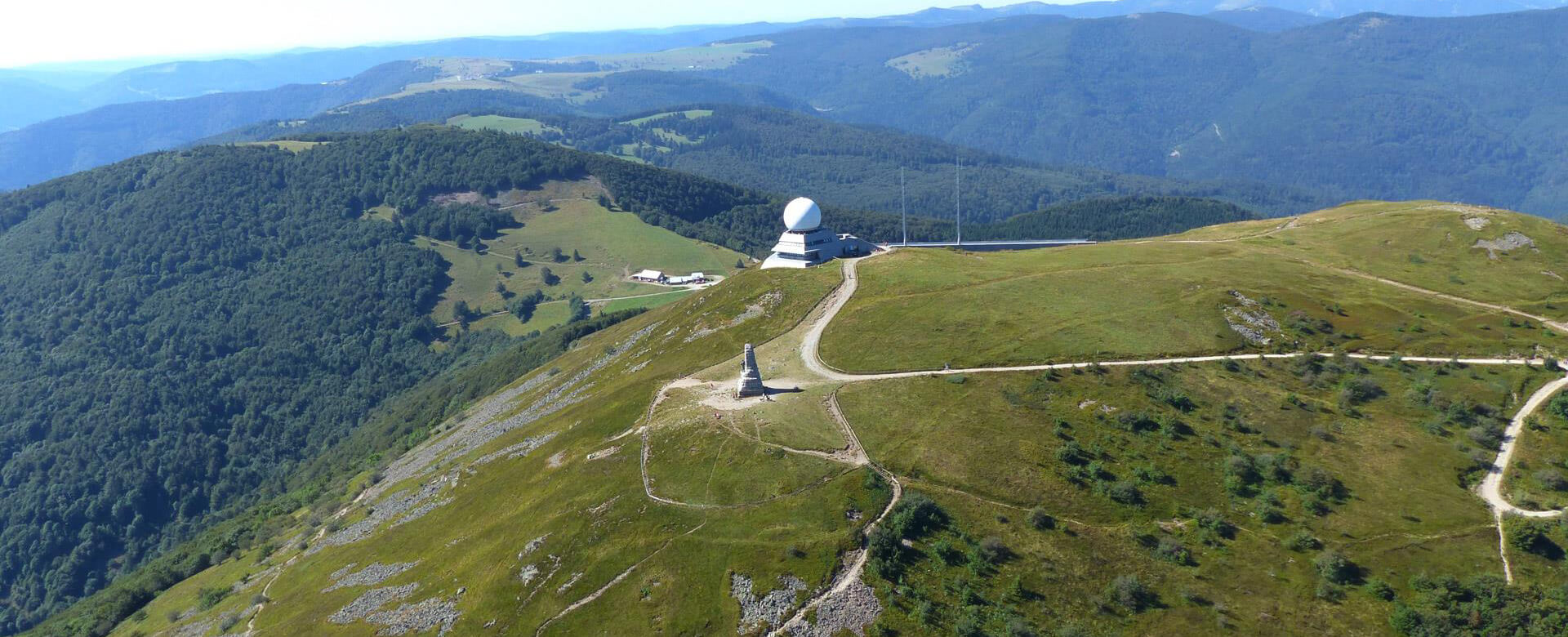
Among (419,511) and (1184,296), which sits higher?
(1184,296)

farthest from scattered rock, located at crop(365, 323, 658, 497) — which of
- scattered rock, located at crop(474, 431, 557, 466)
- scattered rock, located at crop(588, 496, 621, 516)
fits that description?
scattered rock, located at crop(588, 496, 621, 516)

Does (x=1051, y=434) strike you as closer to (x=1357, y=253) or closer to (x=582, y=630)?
(x=582, y=630)

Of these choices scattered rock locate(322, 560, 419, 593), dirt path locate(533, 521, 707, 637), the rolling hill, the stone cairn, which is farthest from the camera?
the stone cairn

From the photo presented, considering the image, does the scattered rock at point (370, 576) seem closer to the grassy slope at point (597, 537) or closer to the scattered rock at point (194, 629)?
the grassy slope at point (597, 537)

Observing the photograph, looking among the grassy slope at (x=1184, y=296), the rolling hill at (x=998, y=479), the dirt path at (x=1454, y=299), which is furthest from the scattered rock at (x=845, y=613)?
the dirt path at (x=1454, y=299)

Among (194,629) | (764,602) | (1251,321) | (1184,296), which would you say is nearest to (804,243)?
(1184,296)

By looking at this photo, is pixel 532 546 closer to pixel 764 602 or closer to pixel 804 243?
pixel 764 602

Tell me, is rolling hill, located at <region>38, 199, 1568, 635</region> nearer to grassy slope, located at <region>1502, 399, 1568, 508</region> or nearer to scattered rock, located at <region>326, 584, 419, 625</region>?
scattered rock, located at <region>326, 584, 419, 625</region>
